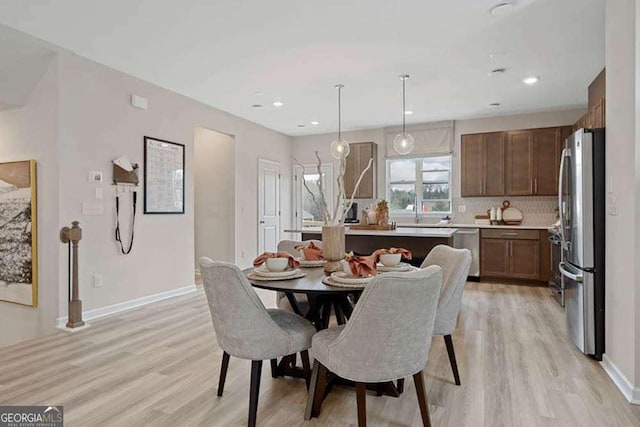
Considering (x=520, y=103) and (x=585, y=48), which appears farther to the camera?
(x=520, y=103)

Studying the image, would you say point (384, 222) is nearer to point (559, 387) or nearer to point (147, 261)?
point (559, 387)

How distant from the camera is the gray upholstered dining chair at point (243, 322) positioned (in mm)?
1946

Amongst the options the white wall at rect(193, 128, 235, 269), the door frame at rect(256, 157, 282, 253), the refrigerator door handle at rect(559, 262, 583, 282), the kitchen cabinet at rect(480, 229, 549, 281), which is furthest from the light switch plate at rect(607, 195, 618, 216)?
the door frame at rect(256, 157, 282, 253)

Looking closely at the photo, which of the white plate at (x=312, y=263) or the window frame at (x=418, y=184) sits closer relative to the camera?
the white plate at (x=312, y=263)

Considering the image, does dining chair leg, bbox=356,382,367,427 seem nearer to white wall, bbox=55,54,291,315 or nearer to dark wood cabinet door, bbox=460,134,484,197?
white wall, bbox=55,54,291,315

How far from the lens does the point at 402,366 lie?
176cm

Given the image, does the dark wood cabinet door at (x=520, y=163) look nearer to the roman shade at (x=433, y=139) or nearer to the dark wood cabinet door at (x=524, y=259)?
the dark wood cabinet door at (x=524, y=259)

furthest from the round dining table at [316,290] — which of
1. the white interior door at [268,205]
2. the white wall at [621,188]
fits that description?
the white interior door at [268,205]

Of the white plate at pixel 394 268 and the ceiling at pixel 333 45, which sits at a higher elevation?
the ceiling at pixel 333 45

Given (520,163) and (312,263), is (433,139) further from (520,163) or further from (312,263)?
(312,263)

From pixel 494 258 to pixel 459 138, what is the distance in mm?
2128

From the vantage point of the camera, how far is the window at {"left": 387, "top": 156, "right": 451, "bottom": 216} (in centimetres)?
673

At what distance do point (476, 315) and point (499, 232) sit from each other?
84.5 inches

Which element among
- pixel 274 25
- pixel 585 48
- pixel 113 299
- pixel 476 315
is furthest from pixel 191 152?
pixel 585 48
